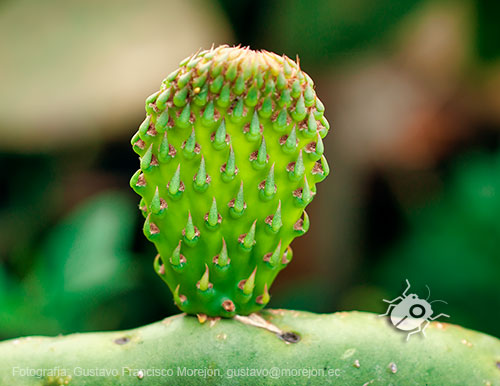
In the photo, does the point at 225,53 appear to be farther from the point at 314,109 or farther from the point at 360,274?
the point at 360,274

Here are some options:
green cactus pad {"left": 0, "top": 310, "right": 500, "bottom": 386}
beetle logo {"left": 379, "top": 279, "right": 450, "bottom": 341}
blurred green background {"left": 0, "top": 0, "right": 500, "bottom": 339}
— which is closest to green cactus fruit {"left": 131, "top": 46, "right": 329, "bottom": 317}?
green cactus pad {"left": 0, "top": 310, "right": 500, "bottom": 386}

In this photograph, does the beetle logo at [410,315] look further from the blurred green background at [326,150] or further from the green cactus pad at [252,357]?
the blurred green background at [326,150]

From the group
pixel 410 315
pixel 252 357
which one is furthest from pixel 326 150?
pixel 252 357

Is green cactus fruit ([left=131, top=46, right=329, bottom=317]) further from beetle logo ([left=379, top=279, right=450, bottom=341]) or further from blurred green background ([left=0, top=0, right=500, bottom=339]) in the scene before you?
blurred green background ([left=0, top=0, right=500, bottom=339])

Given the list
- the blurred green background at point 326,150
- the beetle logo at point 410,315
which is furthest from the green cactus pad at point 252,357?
the blurred green background at point 326,150

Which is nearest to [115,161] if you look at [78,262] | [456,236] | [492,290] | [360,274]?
[78,262]

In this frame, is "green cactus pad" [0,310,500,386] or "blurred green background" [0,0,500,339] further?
"blurred green background" [0,0,500,339]
